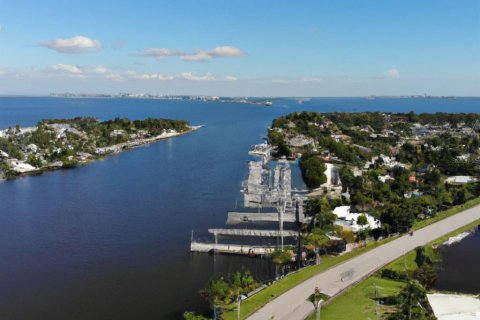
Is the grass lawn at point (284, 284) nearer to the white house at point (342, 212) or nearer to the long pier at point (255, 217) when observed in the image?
the white house at point (342, 212)

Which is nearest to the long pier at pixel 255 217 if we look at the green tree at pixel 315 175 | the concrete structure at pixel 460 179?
the green tree at pixel 315 175

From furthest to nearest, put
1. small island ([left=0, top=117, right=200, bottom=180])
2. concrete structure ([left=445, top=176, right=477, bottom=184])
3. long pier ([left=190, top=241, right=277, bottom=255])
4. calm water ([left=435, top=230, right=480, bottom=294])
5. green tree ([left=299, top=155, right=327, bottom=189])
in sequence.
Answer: small island ([left=0, top=117, right=200, bottom=180]) < concrete structure ([left=445, top=176, right=477, bottom=184]) < green tree ([left=299, top=155, right=327, bottom=189]) < long pier ([left=190, top=241, right=277, bottom=255]) < calm water ([left=435, top=230, right=480, bottom=294])

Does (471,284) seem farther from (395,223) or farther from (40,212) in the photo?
(40,212)

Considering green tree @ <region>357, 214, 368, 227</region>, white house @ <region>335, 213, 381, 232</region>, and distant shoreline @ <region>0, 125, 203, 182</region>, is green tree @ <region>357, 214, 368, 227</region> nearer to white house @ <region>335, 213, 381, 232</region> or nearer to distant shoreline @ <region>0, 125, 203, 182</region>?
white house @ <region>335, 213, 381, 232</region>

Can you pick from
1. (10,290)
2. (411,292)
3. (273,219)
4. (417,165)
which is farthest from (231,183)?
(411,292)

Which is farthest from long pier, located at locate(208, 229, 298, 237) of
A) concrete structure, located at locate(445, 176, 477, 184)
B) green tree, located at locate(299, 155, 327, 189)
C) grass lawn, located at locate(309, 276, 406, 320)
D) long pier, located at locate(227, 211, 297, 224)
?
concrete structure, located at locate(445, 176, 477, 184)

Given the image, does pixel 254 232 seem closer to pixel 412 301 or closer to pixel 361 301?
pixel 361 301
